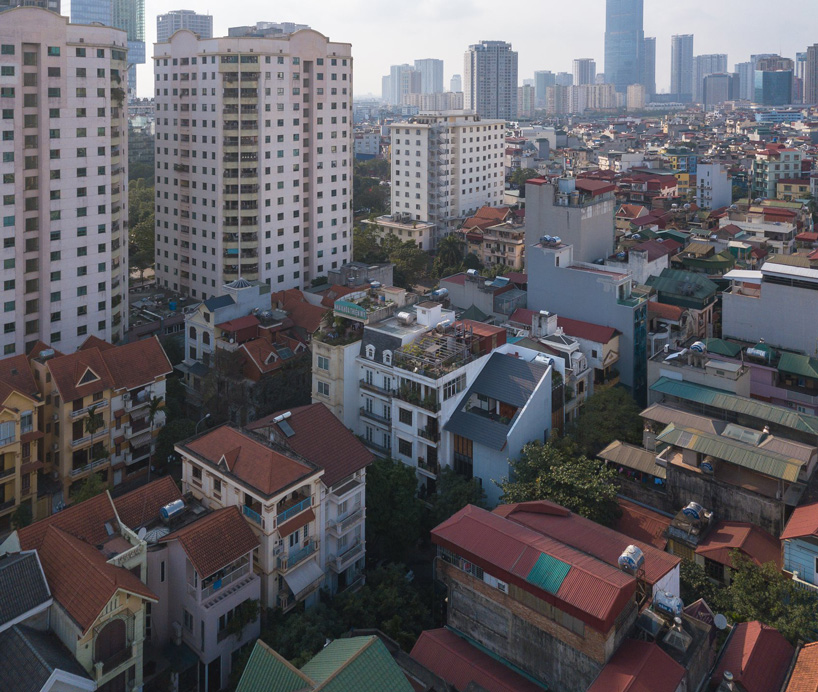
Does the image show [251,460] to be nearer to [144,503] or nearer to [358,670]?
[144,503]

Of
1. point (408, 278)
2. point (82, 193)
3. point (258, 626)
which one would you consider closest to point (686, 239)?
point (408, 278)

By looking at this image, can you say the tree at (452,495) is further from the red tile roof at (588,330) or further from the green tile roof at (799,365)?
the green tile roof at (799,365)

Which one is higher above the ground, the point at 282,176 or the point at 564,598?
the point at 282,176

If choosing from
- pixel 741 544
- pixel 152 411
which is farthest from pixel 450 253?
pixel 741 544

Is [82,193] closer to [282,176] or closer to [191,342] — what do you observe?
[191,342]

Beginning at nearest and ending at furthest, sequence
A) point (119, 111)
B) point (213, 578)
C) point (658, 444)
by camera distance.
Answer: point (213, 578)
point (658, 444)
point (119, 111)

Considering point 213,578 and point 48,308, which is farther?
point 48,308

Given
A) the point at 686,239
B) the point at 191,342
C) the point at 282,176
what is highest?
the point at 282,176
